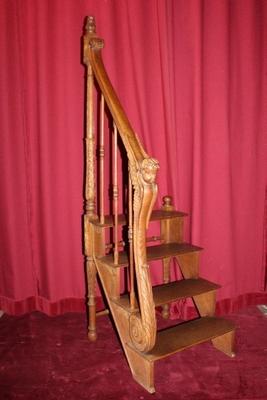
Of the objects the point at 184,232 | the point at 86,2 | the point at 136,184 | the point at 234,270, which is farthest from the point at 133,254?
the point at 86,2

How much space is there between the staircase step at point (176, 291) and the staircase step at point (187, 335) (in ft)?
0.53

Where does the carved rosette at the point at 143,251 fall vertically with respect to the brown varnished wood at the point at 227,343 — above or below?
above

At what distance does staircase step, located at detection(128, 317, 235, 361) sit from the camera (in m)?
1.59

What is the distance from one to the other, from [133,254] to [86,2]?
5.15ft

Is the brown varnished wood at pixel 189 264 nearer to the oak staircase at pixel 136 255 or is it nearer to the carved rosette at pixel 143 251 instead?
the oak staircase at pixel 136 255

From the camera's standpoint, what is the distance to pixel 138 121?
2.24 meters

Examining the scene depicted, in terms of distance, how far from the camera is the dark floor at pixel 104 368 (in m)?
1.61

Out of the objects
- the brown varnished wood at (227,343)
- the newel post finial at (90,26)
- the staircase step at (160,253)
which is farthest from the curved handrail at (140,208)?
the brown varnished wood at (227,343)

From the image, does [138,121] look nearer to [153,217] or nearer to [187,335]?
[153,217]

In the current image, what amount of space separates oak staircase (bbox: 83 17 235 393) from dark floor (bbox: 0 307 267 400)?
103 millimetres

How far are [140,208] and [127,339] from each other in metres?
0.71

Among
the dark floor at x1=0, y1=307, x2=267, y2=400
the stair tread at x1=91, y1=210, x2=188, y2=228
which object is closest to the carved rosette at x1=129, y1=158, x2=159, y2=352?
the dark floor at x1=0, y1=307, x2=267, y2=400

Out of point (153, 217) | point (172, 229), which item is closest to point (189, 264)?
point (172, 229)

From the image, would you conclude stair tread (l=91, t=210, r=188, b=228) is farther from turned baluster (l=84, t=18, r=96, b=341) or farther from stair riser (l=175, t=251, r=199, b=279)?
stair riser (l=175, t=251, r=199, b=279)
